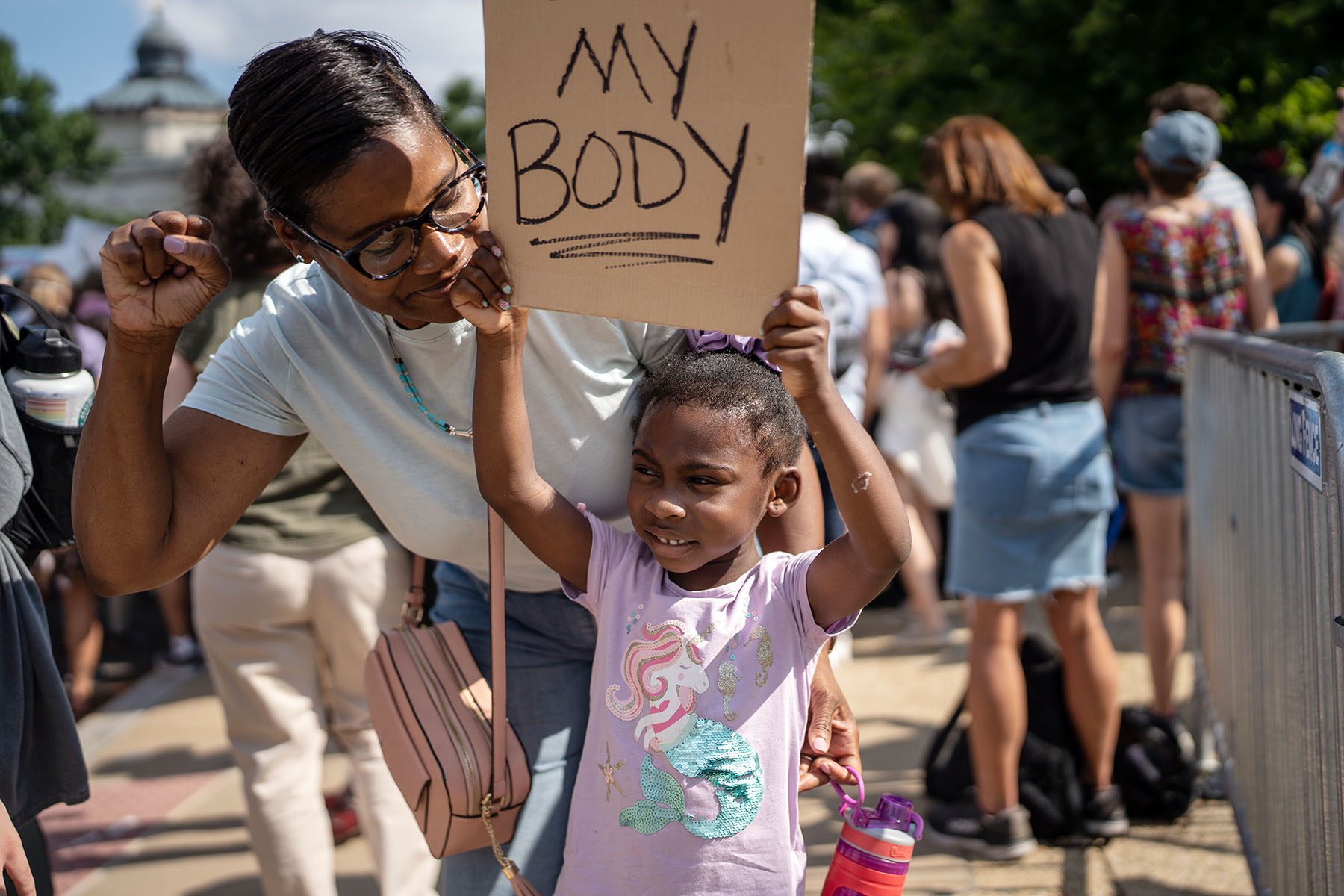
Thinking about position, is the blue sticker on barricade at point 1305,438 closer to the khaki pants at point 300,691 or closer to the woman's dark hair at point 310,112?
the woman's dark hair at point 310,112

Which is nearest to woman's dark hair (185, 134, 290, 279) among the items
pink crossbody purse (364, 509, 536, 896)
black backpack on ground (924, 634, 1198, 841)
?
pink crossbody purse (364, 509, 536, 896)

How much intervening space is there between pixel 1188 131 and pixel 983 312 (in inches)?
47.7

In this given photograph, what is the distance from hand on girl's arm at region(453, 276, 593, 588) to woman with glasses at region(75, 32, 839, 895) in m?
0.05

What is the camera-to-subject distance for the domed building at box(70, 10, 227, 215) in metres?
71.7

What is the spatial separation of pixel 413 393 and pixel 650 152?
0.61 meters

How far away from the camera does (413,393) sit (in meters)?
2.03

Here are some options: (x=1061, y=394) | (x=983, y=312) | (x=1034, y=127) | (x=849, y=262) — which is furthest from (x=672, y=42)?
(x=1034, y=127)

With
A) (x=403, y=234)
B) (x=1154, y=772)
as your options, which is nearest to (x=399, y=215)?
(x=403, y=234)

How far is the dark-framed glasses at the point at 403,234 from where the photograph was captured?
1.81 m

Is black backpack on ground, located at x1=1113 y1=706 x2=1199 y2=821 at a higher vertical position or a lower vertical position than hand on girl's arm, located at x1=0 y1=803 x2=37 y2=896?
lower

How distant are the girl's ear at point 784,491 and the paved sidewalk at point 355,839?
204cm

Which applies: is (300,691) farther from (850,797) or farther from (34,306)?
(850,797)

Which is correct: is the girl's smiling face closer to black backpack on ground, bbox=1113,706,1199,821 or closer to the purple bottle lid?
the purple bottle lid

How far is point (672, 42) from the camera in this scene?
165cm
